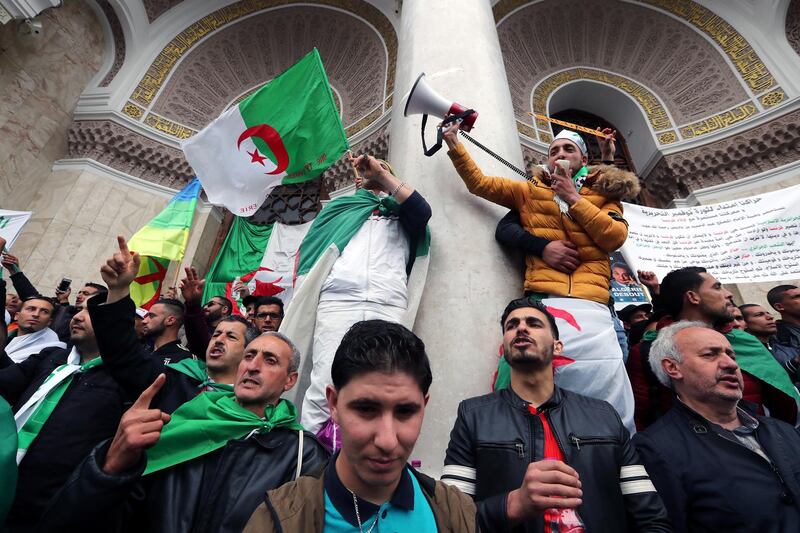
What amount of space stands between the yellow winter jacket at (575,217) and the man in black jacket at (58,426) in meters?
1.80

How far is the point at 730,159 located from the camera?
6082 millimetres

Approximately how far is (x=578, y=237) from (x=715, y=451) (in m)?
0.97

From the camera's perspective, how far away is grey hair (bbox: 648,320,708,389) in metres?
1.64

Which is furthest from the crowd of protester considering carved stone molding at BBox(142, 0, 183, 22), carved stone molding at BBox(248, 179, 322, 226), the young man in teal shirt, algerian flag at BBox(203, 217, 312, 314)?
carved stone molding at BBox(142, 0, 183, 22)

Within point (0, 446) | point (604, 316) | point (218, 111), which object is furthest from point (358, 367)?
point (218, 111)

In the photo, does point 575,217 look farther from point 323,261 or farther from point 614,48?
point 614,48

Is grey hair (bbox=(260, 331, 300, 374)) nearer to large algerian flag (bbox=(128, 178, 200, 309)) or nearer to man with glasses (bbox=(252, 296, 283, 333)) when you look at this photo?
man with glasses (bbox=(252, 296, 283, 333))

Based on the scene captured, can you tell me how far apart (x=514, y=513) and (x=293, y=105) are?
302 cm

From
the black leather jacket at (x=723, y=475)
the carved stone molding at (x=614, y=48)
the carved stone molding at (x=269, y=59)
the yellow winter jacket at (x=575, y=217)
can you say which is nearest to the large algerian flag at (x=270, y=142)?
the yellow winter jacket at (x=575, y=217)

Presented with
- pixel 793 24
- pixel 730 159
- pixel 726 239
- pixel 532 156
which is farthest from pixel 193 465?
pixel 793 24

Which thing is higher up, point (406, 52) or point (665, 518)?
point (406, 52)

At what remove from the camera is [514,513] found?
1017mm

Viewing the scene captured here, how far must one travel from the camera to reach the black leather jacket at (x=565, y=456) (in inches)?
46.8

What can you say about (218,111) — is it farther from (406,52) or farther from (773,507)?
(773,507)
